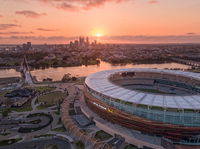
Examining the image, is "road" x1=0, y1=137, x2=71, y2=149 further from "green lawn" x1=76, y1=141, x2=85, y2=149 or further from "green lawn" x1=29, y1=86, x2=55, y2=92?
"green lawn" x1=29, y1=86, x2=55, y2=92

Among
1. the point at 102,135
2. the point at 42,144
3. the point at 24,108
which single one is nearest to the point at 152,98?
the point at 102,135

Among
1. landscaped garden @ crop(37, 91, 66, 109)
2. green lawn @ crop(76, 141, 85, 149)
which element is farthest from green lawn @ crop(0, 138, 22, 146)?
landscaped garden @ crop(37, 91, 66, 109)

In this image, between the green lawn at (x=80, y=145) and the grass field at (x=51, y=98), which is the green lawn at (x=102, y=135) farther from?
the grass field at (x=51, y=98)

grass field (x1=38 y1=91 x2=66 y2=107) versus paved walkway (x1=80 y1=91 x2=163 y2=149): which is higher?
paved walkway (x1=80 y1=91 x2=163 y2=149)

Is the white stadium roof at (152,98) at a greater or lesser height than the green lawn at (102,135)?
greater

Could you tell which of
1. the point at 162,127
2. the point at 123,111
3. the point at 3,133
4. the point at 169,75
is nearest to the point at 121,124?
the point at 123,111

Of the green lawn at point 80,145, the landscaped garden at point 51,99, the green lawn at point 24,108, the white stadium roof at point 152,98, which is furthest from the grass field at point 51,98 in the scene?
the green lawn at point 80,145

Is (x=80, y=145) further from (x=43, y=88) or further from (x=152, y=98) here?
(x=43, y=88)
